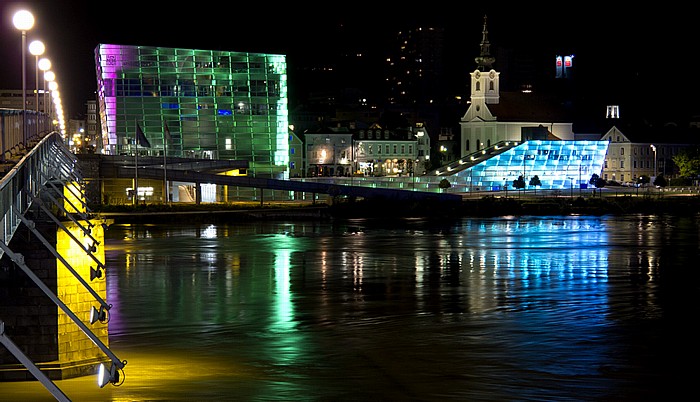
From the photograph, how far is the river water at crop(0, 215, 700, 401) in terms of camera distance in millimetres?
28969

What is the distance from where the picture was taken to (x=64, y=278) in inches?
1093

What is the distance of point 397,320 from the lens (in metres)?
38.9

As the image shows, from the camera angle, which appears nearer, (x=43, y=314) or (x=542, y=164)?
(x=43, y=314)

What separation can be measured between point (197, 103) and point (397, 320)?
230 feet

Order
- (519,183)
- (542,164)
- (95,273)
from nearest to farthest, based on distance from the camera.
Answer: (95,273) < (519,183) < (542,164)

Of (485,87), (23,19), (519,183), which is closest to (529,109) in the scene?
(485,87)

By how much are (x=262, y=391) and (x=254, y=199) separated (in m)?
73.0

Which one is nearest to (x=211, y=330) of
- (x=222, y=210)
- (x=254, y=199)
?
(x=222, y=210)

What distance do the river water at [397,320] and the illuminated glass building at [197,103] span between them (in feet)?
117

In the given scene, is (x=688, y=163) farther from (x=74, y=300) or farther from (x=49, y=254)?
(x=49, y=254)

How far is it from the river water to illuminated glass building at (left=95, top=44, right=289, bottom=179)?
35.7m

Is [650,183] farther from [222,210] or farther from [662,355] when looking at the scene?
[662,355]

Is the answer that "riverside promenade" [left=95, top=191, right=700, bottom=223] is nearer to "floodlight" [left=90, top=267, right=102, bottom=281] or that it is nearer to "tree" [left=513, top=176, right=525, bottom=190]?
"tree" [left=513, top=176, right=525, bottom=190]

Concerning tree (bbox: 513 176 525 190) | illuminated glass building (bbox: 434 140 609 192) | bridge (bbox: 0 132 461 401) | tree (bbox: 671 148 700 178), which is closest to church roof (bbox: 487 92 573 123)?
tree (bbox: 671 148 700 178)
